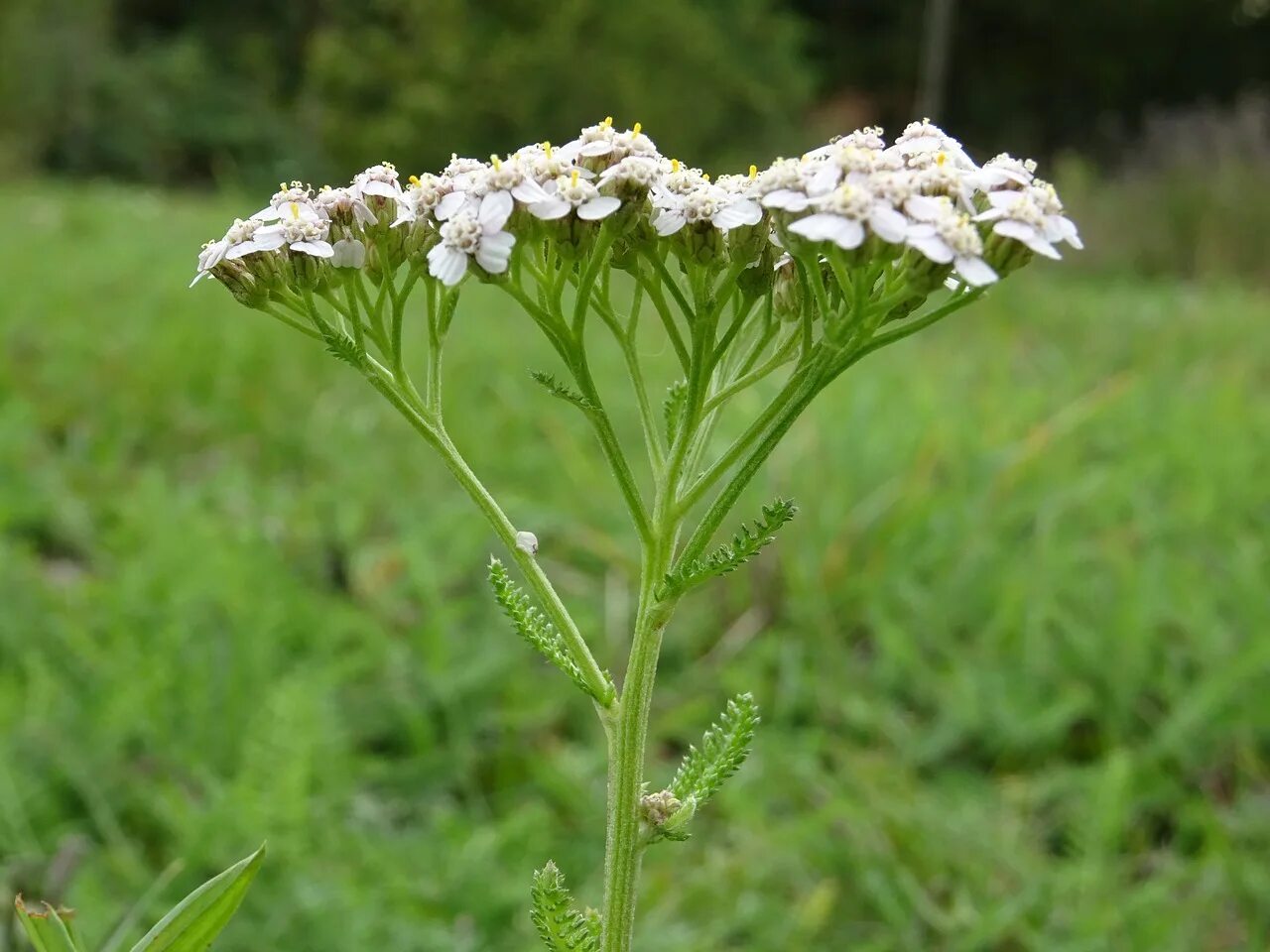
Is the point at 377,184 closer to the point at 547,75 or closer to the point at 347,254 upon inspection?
the point at 347,254

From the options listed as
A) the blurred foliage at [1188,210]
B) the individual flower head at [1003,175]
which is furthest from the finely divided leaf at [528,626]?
the blurred foliage at [1188,210]

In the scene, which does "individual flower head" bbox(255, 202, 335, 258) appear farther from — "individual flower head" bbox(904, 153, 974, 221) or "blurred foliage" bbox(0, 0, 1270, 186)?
"blurred foliage" bbox(0, 0, 1270, 186)

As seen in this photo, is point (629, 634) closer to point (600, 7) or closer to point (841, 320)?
point (841, 320)

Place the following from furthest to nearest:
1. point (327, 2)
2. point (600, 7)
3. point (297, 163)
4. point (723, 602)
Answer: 1. point (327, 2)
2. point (297, 163)
3. point (600, 7)
4. point (723, 602)

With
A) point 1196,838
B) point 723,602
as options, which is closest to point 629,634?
point 723,602

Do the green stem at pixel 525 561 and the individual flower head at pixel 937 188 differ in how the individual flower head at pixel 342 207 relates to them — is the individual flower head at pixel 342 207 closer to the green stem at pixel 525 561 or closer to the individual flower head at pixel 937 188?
the green stem at pixel 525 561

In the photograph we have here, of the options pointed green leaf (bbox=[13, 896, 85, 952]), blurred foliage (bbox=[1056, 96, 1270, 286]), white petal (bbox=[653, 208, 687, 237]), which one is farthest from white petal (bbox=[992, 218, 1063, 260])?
blurred foliage (bbox=[1056, 96, 1270, 286])
